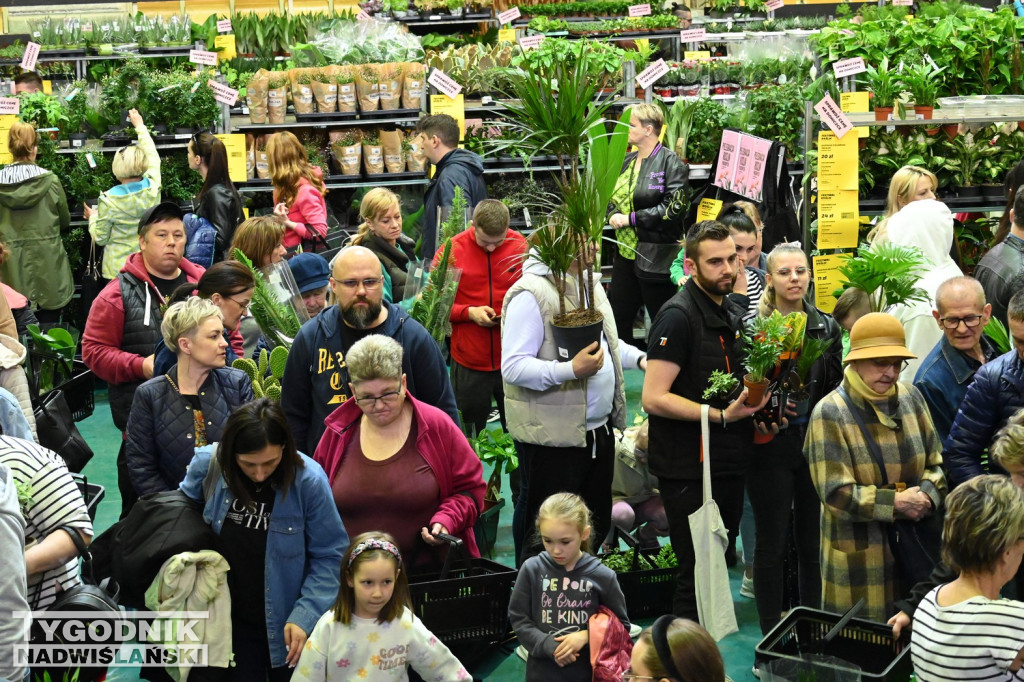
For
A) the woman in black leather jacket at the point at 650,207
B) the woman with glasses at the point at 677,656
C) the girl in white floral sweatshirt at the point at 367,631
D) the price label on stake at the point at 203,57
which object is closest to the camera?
the woman with glasses at the point at 677,656

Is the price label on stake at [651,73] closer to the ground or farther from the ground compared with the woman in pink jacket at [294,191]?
farther from the ground

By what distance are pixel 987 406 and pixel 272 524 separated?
231cm

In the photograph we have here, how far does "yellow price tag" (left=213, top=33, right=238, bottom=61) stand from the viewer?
10469 millimetres

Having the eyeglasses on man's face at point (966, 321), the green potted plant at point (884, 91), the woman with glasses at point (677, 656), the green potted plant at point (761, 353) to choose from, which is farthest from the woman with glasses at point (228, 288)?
the green potted plant at point (884, 91)

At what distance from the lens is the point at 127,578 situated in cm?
363

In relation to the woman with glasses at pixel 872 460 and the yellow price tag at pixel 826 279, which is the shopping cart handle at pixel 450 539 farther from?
the yellow price tag at pixel 826 279

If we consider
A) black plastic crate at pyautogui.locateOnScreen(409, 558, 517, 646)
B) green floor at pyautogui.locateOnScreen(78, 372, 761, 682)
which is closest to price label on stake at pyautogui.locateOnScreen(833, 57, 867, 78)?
green floor at pyautogui.locateOnScreen(78, 372, 761, 682)

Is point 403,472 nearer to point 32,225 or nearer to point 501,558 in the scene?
point 501,558

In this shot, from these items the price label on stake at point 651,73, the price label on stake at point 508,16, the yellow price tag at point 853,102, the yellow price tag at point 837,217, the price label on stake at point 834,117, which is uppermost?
the price label on stake at point 508,16

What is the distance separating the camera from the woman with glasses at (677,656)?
107 inches

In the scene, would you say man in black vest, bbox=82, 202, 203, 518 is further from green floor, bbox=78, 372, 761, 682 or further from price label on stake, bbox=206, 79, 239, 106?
price label on stake, bbox=206, 79, 239, 106

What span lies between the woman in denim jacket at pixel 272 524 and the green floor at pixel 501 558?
74 centimetres

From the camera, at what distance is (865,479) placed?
387cm

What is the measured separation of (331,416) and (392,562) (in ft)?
2.44
